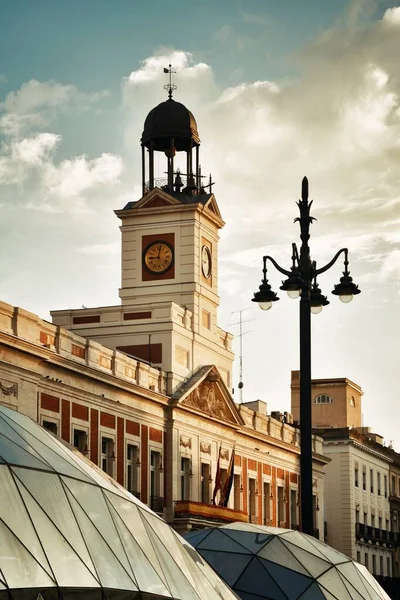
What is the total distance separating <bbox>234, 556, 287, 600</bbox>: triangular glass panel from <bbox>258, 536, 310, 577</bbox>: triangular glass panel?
1.13 feet

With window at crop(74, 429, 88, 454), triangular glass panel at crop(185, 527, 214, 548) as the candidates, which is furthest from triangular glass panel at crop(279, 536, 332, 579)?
window at crop(74, 429, 88, 454)

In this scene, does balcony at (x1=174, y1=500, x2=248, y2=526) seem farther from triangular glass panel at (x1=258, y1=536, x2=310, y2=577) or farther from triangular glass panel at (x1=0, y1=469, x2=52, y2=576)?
triangular glass panel at (x1=0, y1=469, x2=52, y2=576)

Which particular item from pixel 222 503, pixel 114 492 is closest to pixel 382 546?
pixel 222 503

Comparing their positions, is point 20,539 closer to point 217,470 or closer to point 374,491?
point 217,470

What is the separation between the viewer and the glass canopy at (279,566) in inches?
1181

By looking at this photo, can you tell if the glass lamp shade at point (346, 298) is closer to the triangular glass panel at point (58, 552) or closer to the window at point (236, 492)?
the triangular glass panel at point (58, 552)

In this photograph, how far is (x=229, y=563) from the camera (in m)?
30.9

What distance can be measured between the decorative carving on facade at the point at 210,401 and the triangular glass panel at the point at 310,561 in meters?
28.9

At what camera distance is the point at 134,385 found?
5462 cm

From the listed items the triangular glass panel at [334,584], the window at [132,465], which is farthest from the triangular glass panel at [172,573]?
→ the window at [132,465]

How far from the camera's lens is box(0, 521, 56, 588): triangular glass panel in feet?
61.9

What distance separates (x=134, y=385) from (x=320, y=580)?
2502 cm

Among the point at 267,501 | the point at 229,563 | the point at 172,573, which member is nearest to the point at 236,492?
the point at 267,501

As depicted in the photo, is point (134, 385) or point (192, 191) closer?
point (134, 385)
